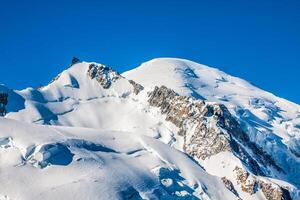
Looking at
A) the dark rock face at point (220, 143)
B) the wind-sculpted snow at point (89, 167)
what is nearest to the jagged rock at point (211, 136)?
the dark rock face at point (220, 143)

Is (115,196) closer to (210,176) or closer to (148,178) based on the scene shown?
(148,178)

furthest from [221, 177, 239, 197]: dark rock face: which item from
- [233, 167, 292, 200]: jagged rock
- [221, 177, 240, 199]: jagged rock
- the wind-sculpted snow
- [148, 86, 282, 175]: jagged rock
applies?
[148, 86, 282, 175]: jagged rock

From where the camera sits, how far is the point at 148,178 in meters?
146

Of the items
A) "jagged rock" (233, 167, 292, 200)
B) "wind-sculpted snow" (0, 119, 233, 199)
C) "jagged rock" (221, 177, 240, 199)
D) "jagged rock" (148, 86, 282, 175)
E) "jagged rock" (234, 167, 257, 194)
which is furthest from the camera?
"jagged rock" (148, 86, 282, 175)

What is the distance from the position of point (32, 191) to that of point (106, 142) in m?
35.4

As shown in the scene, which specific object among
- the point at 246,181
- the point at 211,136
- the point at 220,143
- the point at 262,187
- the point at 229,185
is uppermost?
the point at 211,136

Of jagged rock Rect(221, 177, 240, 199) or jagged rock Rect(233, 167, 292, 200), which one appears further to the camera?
jagged rock Rect(233, 167, 292, 200)

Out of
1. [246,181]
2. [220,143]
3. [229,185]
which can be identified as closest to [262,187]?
[246,181]

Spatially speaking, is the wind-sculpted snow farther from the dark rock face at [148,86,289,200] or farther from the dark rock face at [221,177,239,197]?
the dark rock face at [148,86,289,200]

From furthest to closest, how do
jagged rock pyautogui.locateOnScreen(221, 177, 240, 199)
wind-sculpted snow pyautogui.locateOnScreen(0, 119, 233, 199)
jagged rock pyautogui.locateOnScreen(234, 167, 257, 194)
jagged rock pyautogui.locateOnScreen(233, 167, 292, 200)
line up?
jagged rock pyautogui.locateOnScreen(234, 167, 257, 194) < jagged rock pyautogui.locateOnScreen(233, 167, 292, 200) < jagged rock pyautogui.locateOnScreen(221, 177, 240, 199) < wind-sculpted snow pyautogui.locateOnScreen(0, 119, 233, 199)

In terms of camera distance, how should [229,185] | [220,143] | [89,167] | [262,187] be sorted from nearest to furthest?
[89,167], [229,185], [262,187], [220,143]

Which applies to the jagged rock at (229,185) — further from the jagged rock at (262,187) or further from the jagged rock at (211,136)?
the jagged rock at (211,136)

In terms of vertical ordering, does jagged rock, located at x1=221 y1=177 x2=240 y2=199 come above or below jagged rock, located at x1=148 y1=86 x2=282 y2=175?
below

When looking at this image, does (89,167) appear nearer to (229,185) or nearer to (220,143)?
(229,185)
